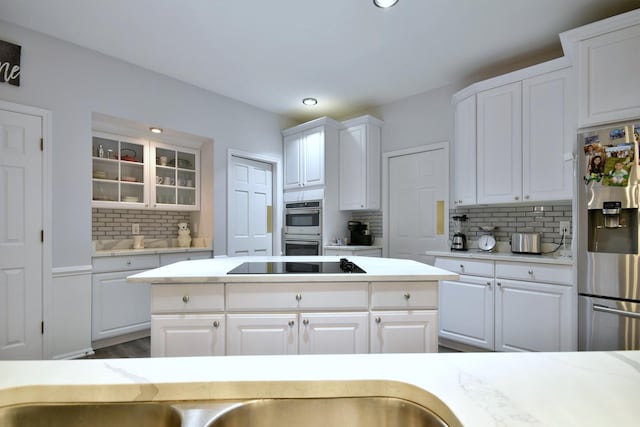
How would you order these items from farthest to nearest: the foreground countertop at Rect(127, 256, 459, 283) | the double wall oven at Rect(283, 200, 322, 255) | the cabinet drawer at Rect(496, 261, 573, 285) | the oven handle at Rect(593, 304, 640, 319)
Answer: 1. the double wall oven at Rect(283, 200, 322, 255)
2. the cabinet drawer at Rect(496, 261, 573, 285)
3. the oven handle at Rect(593, 304, 640, 319)
4. the foreground countertop at Rect(127, 256, 459, 283)

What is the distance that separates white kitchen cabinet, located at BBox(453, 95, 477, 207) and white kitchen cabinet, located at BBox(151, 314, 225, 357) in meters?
2.62

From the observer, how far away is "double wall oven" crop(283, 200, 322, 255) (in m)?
4.12

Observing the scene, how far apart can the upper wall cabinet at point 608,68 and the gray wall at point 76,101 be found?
359cm

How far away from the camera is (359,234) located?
4.20 m

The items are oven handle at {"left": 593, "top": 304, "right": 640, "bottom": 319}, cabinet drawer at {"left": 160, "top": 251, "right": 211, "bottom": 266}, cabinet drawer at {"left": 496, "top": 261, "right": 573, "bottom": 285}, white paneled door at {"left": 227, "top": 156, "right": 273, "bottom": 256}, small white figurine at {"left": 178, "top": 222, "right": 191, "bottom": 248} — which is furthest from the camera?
white paneled door at {"left": 227, "top": 156, "right": 273, "bottom": 256}

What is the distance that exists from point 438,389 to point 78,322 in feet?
10.7

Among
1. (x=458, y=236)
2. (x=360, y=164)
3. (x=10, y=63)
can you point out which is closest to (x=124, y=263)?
(x=10, y=63)

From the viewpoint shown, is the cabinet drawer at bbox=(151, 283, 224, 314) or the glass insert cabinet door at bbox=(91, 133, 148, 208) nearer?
the cabinet drawer at bbox=(151, 283, 224, 314)

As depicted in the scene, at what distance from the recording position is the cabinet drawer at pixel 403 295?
1748 millimetres

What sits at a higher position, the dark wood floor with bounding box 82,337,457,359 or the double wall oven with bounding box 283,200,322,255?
the double wall oven with bounding box 283,200,322,255

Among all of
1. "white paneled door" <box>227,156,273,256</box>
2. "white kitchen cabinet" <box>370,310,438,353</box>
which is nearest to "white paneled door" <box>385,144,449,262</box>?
"white paneled door" <box>227,156,273,256</box>

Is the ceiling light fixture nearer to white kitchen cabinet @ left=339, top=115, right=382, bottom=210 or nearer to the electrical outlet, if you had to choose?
white kitchen cabinet @ left=339, top=115, right=382, bottom=210

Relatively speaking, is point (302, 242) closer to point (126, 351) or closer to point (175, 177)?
point (175, 177)

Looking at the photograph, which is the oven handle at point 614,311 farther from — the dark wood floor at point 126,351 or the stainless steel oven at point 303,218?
the stainless steel oven at point 303,218
